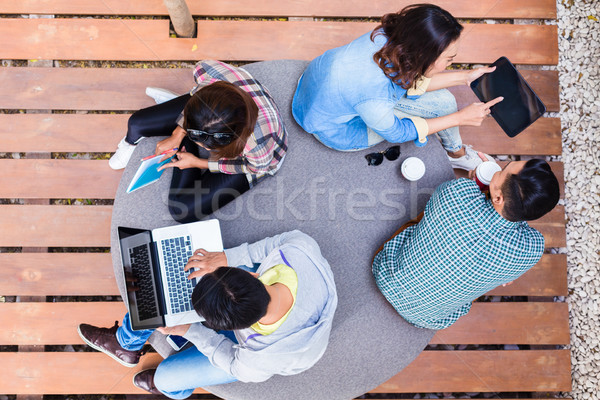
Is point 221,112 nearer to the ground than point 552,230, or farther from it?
farther from it

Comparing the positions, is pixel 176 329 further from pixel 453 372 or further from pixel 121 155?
pixel 453 372

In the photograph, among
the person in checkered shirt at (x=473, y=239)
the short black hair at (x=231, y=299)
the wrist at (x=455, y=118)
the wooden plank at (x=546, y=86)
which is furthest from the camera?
the wooden plank at (x=546, y=86)

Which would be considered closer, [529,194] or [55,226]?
[529,194]

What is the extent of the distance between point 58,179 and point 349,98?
1.80m

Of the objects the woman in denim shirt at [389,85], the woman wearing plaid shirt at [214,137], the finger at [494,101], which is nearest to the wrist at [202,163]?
the woman wearing plaid shirt at [214,137]

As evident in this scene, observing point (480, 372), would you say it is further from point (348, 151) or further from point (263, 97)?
point (263, 97)

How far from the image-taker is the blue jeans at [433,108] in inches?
81.0

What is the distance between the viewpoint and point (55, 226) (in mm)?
2271

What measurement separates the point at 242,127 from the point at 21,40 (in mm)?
1842

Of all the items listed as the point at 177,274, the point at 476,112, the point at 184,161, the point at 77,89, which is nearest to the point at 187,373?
the point at 177,274

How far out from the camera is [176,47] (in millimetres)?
2375

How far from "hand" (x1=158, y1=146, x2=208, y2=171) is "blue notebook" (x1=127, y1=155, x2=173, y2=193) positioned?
3cm

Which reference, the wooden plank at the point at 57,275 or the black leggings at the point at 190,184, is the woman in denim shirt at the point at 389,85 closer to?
the black leggings at the point at 190,184

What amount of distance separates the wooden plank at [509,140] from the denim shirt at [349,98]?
30.0 inches
